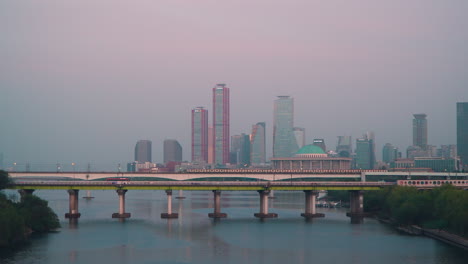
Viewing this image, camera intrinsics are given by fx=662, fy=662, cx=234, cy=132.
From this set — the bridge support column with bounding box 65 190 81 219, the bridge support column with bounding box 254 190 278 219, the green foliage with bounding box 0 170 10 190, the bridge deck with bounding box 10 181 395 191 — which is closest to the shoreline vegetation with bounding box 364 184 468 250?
the bridge deck with bounding box 10 181 395 191

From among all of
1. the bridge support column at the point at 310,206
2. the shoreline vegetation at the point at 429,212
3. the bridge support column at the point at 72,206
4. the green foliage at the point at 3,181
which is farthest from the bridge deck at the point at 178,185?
the shoreline vegetation at the point at 429,212

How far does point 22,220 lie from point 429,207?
46498 mm

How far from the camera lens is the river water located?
5950 centimetres

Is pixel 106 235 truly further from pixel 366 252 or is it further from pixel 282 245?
pixel 366 252

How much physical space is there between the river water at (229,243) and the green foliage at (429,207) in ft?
8.59

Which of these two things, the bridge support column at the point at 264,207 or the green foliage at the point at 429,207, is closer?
the green foliage at the point at 429,207

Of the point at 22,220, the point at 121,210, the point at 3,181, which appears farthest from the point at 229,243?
the point at 3,181

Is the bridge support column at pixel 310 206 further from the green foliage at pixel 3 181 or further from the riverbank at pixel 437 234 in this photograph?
the green foliage at pixel 3 181

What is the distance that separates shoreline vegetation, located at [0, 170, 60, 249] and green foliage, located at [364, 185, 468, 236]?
4284cm

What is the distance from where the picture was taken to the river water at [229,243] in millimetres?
59500

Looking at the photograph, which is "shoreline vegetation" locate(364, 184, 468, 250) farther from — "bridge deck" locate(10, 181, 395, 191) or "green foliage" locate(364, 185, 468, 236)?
"bridge deck" locate(10, 181, 395, 191)

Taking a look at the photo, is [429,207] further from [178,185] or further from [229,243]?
[178,185]

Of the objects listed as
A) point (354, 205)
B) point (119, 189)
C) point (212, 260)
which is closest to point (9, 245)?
point (212, 260)

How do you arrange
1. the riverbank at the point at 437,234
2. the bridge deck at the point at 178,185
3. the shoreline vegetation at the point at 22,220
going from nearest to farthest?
the shoreline vegetation at the point at 22,220, the riverbank at the point at 437,234, the bridge deck at the point at 178,185
